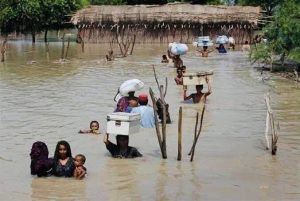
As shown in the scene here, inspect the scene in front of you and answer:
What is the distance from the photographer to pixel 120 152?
9727 millimetres

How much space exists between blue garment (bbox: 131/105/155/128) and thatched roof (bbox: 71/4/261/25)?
93.5ft

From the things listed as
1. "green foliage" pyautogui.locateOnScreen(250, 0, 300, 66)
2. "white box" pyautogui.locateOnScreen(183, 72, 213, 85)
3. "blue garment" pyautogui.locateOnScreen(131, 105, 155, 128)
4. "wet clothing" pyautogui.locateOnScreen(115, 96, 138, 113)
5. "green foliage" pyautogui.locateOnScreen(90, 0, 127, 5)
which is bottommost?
"blue garment" pyautogui.locateOnScreen(131, 105, 155, 128)

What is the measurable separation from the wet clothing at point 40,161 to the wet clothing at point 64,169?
0.09m

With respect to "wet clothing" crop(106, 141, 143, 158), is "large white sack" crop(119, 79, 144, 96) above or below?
above

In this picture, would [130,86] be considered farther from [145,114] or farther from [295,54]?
[295,54]

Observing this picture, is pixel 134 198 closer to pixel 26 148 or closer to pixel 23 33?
pixel 26 148

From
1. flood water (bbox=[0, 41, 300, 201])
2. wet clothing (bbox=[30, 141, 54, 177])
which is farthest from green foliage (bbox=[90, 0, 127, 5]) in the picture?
wet clothing (bbox=[30, 141, 54, 177])

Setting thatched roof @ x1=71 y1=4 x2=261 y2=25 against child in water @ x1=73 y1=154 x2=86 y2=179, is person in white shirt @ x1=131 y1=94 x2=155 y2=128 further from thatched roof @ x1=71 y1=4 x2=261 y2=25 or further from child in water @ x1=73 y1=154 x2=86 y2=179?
thatched roof @ x1=71 y1=4 x2=261 y2=25

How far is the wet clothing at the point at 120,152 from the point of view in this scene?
970cm

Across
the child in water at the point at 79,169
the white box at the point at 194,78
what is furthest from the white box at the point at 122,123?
the white box at the point at 194,78

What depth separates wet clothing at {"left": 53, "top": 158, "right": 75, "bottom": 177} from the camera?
8531 mm

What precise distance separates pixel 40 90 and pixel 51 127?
609 cm

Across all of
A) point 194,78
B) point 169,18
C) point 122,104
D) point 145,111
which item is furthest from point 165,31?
point 122,104

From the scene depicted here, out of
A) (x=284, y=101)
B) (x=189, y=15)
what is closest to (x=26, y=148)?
(x=284, y=101)
